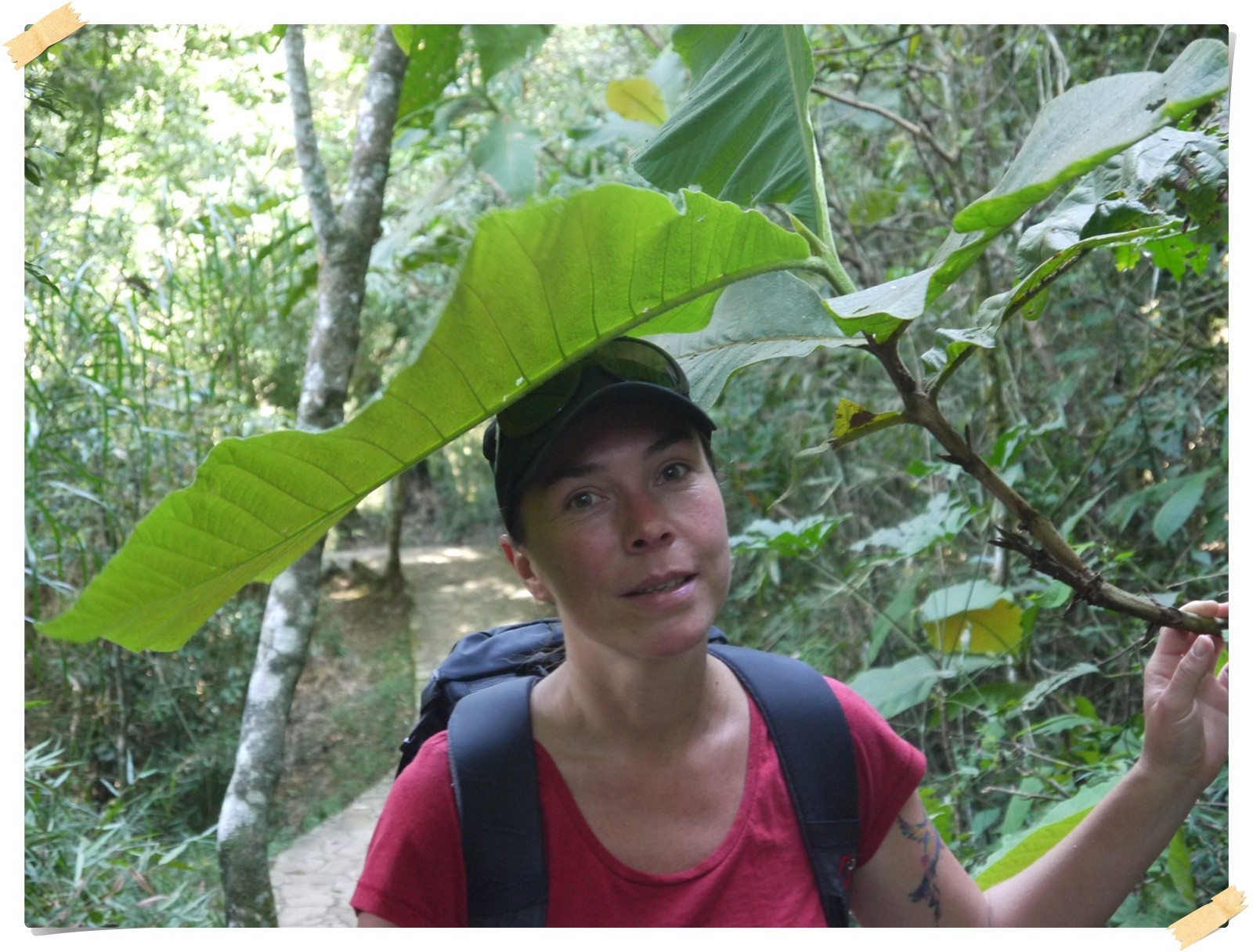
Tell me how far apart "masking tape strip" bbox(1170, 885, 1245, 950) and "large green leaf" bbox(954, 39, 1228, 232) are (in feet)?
1.89

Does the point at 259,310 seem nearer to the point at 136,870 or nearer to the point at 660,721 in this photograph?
the point at 136,870

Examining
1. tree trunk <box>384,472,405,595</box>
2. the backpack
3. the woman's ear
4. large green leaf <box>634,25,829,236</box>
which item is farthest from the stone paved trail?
large green leaf <box>634,25,829,236</box>

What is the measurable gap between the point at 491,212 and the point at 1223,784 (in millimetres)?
1241

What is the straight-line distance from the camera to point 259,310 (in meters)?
3.39

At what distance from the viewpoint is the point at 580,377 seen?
69 centimetres

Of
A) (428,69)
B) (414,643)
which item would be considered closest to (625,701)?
(428,69)

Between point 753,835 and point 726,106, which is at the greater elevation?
point 726,106

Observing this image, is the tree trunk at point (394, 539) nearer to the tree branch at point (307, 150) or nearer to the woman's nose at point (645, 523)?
the tree branch at point (307, 150)

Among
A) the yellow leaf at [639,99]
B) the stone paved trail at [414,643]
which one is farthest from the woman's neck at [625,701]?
the yellow leaf at [639,99]

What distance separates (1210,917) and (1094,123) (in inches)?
23.4

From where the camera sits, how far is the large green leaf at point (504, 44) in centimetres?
140

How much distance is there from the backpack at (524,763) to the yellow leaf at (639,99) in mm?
1806

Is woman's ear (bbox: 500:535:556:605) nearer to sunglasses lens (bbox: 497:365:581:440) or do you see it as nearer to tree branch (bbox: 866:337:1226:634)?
sunglasses lens (bbox: 497:365:581:440)

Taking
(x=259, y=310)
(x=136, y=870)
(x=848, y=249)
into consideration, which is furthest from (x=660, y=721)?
(x=259, y=310)
